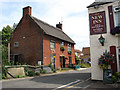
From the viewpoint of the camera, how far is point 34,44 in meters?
22.5

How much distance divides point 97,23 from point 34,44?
1430cm

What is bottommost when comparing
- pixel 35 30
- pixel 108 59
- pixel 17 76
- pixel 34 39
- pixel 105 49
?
pixel 17 76

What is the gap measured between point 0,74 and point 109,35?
10210 mm

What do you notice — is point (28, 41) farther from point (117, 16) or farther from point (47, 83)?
point (117, 16)

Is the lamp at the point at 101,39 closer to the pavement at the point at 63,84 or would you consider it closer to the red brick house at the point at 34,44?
the pavement at the point at 63,84

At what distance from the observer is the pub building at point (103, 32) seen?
939 cm

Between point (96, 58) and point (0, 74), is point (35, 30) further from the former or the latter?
point (96, 58)

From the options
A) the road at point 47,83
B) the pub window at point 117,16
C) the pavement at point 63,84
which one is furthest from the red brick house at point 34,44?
the pub window at point 117,16

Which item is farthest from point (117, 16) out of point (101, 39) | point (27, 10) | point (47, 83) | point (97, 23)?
point (27, 10)

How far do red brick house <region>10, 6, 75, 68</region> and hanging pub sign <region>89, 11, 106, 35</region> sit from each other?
1176 cm

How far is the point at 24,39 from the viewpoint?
78.3 ft

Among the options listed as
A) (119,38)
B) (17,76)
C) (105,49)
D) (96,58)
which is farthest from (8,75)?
(119,38)

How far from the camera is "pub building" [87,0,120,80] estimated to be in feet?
30.8

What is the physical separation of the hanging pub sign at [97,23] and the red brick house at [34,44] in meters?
11.8
